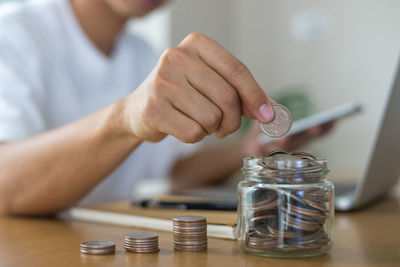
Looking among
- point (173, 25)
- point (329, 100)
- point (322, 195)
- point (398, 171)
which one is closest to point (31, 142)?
point (322, 195)

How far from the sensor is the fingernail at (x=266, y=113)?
606 mm

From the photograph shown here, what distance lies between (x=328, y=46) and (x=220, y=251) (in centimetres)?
230

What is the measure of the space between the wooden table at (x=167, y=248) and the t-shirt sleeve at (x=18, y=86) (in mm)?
281

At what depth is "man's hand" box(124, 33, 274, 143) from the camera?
0.59 m

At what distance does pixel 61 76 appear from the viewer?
133 centimetres

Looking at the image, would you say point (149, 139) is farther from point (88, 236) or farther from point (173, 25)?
point (173, 25)

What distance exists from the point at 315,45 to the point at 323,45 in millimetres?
47

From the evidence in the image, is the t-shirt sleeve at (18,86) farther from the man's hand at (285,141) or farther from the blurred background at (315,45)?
the blurred background at (315,45)

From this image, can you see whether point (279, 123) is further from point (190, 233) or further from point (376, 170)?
point (376, 170)

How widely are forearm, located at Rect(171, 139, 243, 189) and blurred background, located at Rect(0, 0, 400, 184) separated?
0.84 m

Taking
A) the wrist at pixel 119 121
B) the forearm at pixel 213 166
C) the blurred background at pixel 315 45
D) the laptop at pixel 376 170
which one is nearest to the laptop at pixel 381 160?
the laptop at pixel 376 170

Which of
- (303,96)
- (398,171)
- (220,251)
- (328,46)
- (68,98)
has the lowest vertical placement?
(220,251)

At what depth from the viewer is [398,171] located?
1029mm

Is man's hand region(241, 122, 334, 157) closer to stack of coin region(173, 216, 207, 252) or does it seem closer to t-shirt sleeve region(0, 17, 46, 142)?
t-shirt sleeve region(0, 17, 46, 142)
